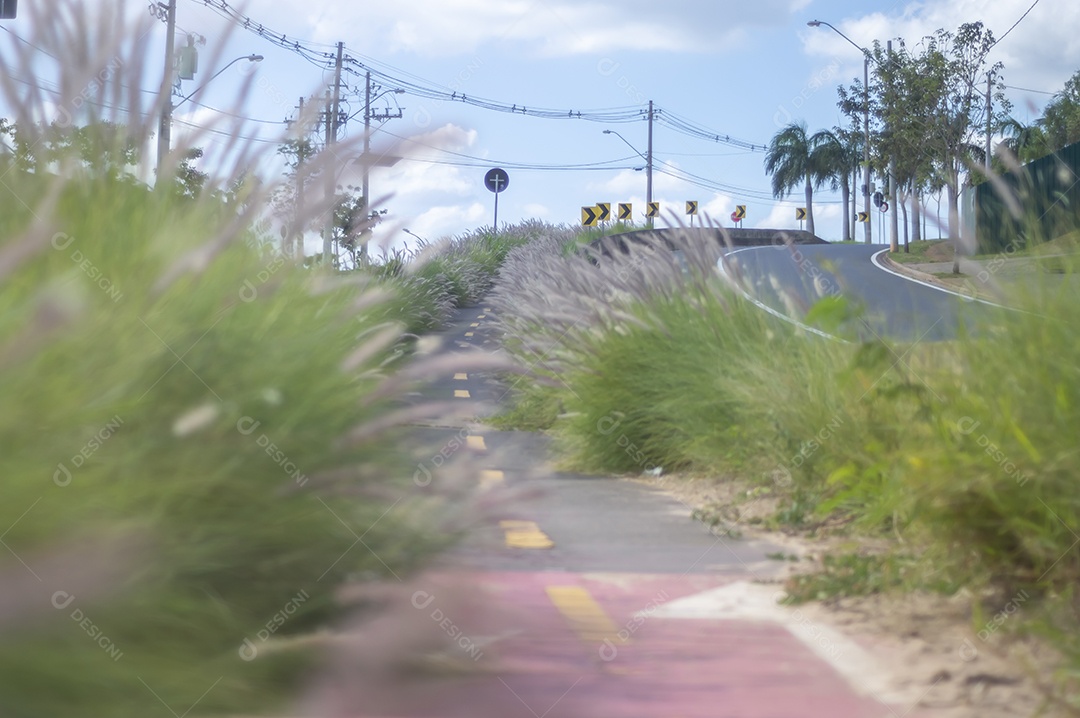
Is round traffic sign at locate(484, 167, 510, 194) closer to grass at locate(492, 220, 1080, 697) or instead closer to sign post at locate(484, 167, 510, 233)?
sign post at locate(484, 167, 510, 233)

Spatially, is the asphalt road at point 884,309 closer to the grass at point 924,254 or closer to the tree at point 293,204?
the tree at point 293,204

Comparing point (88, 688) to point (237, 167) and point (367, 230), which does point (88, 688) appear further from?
point (367, 230)

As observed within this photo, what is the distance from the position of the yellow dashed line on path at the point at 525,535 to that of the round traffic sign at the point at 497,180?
31748 millimetres

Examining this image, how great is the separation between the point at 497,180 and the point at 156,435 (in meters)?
34.6

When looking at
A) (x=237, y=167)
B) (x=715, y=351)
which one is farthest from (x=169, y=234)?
(x=715, y=351)

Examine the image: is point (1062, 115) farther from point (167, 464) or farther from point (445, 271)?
point (167, 464)

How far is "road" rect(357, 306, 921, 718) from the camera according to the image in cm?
273

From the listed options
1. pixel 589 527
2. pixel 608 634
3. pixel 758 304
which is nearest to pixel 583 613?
pixel 608 634

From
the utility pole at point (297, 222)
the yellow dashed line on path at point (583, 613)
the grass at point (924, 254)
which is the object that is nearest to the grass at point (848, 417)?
the yellow dashed line on path at point (583, 613)

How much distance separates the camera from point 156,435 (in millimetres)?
2648

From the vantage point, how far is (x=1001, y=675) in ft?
10.1

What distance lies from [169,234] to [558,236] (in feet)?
101

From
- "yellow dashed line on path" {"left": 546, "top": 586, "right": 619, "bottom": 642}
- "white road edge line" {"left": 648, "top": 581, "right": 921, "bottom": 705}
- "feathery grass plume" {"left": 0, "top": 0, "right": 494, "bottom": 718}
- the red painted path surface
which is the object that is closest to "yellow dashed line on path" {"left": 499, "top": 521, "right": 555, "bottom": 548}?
"yellow dashed line on path" {"left": 546, "top": 586, "right": 619, "bottom": 642}

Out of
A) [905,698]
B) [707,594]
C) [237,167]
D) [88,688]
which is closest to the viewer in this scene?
[88,688]
